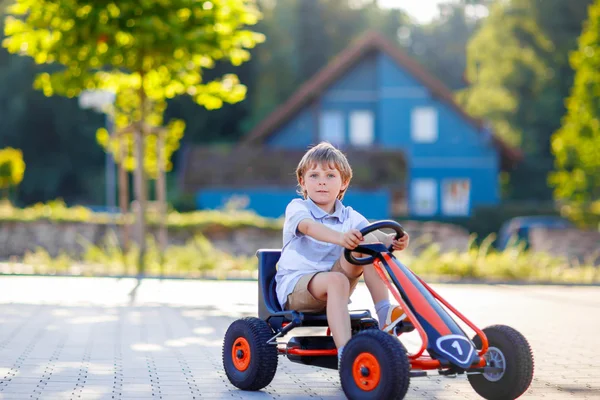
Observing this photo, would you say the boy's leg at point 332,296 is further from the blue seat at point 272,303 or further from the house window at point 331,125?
the house window at point 331,125

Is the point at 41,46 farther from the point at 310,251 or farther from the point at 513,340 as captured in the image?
the point at 513,340

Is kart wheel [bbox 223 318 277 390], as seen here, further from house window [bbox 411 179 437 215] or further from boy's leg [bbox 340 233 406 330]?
house window [bbox 411 179 437 215]

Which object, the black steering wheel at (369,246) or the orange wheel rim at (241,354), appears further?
the orange wheel rim at (241,354)

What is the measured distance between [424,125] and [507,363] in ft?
119

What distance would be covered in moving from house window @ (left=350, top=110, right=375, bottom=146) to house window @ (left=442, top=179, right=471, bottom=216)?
335 centimetres

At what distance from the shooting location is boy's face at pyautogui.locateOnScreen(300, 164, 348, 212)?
6566mm

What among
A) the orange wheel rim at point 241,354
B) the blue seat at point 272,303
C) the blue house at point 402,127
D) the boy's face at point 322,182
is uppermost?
the blue house at point 402,127

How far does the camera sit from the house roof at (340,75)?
3956 cm

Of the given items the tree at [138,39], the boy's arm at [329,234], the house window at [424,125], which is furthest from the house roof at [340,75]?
the boy's arm at [329,234]

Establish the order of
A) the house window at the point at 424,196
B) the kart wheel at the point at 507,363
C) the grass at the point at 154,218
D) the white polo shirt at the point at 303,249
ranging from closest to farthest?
the kart wheel at the point at 507,363, the white polo shirt at the point at 303,249, the grass at the point at 154,218, the house window at the point at 424,196

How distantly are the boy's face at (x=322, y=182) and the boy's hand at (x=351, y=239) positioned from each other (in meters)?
0.60

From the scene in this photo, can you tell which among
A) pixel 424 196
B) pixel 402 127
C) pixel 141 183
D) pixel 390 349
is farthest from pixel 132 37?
pixel 424 196

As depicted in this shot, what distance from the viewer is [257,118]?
54219 mm

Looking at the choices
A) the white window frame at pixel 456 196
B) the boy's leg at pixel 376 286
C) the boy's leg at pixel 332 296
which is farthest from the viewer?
the white window frame at pixel 456 196
